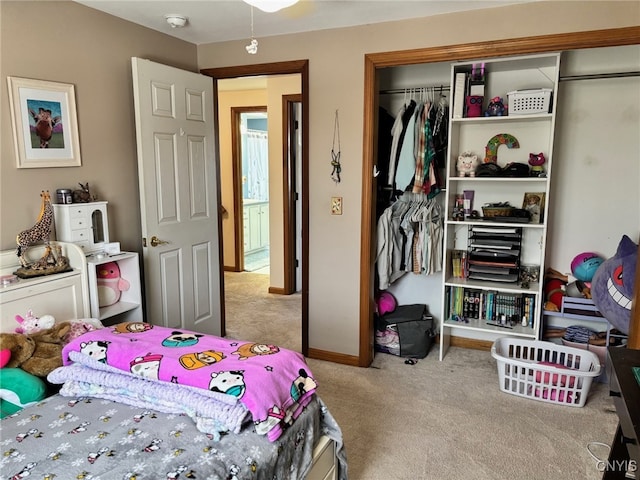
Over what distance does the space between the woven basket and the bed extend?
6.67 feet

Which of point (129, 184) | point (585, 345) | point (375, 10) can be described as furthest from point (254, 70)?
point (585, 345)

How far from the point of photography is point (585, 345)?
3.09 metres

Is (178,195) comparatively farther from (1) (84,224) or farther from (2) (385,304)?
(2) (385,304)

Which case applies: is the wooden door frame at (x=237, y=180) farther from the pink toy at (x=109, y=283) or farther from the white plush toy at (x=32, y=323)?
the white plush toy at (x=32, y=323)

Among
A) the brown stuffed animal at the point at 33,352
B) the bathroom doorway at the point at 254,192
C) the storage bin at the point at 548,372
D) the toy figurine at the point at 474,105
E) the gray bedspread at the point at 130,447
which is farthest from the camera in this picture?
the bathroom doorway at the point at 254,192

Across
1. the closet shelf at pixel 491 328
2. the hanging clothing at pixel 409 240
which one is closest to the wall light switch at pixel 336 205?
the hanging clothing at pixel 409 240

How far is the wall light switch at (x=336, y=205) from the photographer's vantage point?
10.3ft

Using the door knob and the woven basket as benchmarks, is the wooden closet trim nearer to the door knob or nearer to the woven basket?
the woven basket

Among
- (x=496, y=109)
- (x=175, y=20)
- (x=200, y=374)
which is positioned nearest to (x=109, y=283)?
(x=200, y=374)

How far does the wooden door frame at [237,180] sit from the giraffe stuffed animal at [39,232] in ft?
11.6

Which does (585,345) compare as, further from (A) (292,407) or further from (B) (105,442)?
(B) (105,442)

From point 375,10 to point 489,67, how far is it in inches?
38.6

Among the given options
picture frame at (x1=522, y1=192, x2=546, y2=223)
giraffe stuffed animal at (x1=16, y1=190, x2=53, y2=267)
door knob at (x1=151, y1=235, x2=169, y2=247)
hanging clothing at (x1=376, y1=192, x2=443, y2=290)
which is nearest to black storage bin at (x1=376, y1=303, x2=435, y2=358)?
hanging clothing at (x1=376, y1=192, x2=443, y2=290)

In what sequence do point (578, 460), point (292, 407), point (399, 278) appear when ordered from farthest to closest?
point (399, 278) → point (578, 460) → point (292, 407)
